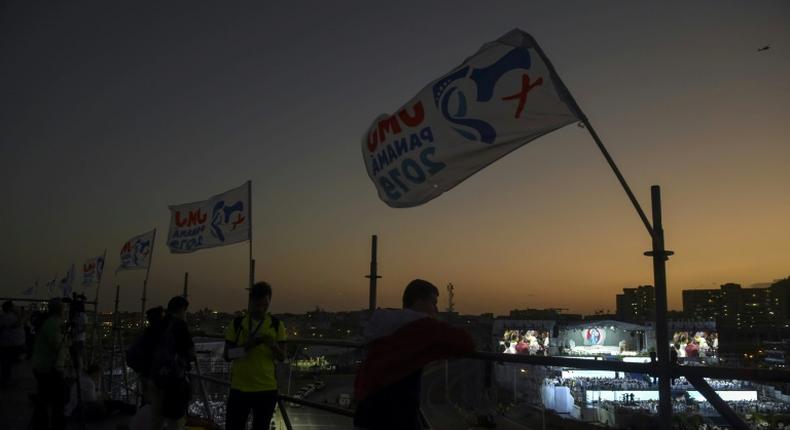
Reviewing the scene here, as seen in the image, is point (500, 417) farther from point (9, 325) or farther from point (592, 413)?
point (9, 325)

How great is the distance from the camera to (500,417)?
12.8ft

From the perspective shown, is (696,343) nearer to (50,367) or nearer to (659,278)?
(50,367)

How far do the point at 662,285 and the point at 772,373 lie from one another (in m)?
0.86

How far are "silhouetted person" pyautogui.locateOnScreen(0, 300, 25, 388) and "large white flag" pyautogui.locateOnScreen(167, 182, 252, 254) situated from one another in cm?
337

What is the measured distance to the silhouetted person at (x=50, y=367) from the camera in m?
6.60

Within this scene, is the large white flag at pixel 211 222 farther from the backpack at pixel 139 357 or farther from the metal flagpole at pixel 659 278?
the metal flagpole at pixel 659 278

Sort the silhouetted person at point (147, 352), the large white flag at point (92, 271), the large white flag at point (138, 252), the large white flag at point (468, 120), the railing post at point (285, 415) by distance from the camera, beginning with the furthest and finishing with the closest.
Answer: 1. the large white flag at point (92, 271)
2. the large white flag at point (138, 252)
3. the railing post at point (285, 415)
4. the silhouetted person at point (147, 352)
5. the large white flag at point (468, 120)

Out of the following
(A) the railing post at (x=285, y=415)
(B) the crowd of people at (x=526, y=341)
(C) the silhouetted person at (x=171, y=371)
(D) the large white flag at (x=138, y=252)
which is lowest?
(B) the crowd of people at (x=526, y=341)

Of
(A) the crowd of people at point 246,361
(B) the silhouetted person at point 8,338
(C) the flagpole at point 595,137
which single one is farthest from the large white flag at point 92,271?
(C) the flagpole at point 595,137

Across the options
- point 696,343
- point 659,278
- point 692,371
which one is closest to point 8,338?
point 659,278

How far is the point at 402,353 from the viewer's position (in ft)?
10.3

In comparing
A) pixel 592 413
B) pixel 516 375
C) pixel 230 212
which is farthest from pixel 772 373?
pixel 230 212

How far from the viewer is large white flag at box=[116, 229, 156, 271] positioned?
49.4 ft

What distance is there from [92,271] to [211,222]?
546 inches
